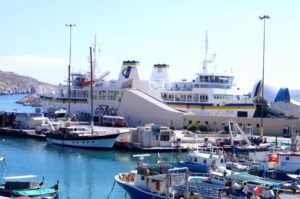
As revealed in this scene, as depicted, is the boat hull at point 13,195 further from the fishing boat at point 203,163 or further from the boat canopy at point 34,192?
the fishing boat at point 203,163

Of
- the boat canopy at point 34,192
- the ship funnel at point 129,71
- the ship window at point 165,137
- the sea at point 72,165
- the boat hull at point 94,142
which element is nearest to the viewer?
the boat canopy at point 34,192

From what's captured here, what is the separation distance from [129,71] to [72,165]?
2890 centimetres

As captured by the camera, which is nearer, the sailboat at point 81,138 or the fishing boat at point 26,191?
the fishing boat at point 26,191

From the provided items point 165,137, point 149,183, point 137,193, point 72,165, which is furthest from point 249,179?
point 165,137

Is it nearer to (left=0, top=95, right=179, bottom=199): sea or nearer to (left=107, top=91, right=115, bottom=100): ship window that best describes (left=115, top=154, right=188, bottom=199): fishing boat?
(left=0, top=95, right=179, bottom=199): sea

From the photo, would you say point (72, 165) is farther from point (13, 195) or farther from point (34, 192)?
point (13, 195)

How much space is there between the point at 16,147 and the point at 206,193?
2482 centimetres

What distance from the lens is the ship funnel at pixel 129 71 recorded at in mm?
61500

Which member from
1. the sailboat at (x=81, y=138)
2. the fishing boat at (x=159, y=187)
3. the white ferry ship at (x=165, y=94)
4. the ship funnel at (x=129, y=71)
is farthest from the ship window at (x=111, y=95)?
the fishing boat at (x=159, y=187)

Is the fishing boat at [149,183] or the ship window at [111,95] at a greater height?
the ship window at [111,95]

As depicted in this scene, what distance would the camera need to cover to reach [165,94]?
2389 inches

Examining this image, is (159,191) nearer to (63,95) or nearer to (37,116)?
(37,116)

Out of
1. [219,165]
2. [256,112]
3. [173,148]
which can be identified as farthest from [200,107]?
[219,165]

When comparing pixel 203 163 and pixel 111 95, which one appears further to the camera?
pixel 111 95
